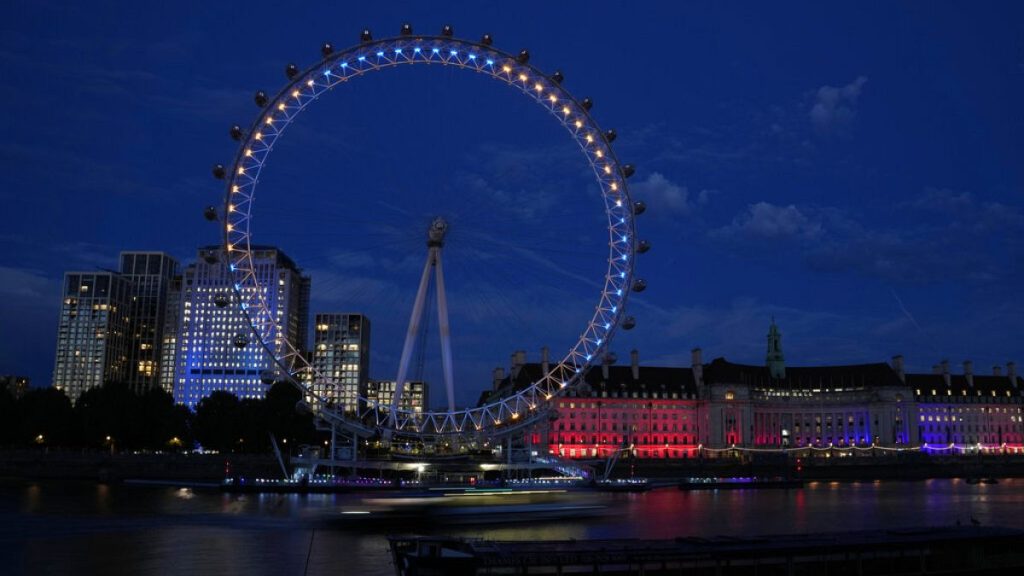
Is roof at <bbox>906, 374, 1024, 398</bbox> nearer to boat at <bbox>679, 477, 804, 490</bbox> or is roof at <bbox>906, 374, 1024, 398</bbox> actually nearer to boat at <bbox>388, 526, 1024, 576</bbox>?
boat at <bbox>679, 477, 804, 490</bbox>

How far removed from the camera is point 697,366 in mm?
161750

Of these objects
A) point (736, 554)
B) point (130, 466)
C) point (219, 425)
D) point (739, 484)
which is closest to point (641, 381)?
point (739, 484)

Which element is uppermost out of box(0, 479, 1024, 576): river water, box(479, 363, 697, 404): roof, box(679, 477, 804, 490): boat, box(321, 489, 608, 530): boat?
box(479, 363, 697, 404): roof

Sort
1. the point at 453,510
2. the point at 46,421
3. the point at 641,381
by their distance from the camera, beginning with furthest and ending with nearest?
1. the point at 641,381
2. the point at 46,421
3. the point at 453,510

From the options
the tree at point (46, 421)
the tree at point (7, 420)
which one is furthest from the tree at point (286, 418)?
the tree at point (7, 420)

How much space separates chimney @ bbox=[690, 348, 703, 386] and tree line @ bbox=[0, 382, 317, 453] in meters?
72.7

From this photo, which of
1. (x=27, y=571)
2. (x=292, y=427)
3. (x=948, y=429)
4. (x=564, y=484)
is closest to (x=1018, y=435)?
(x=948, y=429)

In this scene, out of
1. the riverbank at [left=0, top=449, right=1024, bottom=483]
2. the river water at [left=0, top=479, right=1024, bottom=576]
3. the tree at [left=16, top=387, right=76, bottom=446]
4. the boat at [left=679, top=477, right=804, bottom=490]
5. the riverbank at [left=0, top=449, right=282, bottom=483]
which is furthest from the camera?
the tree at [left=16, top=387, right=76, bottom=446]

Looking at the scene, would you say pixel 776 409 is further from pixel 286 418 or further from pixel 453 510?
pixel 453 510

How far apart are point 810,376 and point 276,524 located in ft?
461

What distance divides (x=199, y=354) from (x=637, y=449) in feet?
327

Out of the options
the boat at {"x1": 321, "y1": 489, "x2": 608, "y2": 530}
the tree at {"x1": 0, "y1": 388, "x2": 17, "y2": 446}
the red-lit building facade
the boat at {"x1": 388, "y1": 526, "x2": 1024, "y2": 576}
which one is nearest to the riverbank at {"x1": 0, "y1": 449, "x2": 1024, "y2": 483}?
the tree at {"x1": 0, "y1": 388, "x2": 17, "y2": 446}

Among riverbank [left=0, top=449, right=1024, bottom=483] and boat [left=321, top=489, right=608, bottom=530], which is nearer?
boat [left=321, top=489, right=608, bottom=530]

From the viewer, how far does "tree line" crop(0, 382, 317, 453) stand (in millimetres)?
106875
